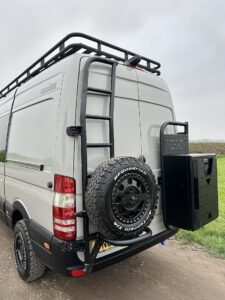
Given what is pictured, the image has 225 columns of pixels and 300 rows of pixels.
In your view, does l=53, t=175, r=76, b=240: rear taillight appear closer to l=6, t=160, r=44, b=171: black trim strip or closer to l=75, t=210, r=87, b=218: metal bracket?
l=75, t=210, r=87, b=218: metal bracket

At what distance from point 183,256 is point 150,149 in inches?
75.3

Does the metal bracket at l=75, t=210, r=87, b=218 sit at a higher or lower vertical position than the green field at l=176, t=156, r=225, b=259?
higher

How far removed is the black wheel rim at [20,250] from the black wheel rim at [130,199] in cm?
138

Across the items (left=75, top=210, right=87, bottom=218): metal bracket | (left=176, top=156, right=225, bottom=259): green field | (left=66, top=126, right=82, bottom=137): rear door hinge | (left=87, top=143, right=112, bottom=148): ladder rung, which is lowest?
(left=176, top=156, right=225, bottom=259): green field

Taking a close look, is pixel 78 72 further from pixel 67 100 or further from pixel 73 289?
pixel 73 289

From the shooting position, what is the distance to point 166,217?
2869 mm

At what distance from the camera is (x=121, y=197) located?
212 cm

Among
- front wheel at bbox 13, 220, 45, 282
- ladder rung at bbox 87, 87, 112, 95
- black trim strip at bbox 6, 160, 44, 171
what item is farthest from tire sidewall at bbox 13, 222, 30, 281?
ladder rung at bbox 87, 87, 112, 95

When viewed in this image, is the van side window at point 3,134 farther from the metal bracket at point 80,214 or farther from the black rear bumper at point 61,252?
the metal bracket at point 80,214

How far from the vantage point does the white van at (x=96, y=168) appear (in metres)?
2.18

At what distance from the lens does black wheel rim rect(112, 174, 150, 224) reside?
6.88 ft

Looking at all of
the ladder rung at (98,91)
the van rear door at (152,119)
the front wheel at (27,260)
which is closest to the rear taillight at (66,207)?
the front wheel at (27,260)

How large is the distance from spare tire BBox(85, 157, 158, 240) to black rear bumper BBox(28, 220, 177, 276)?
37cm

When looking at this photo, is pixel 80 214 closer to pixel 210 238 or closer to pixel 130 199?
pixel 130 199
